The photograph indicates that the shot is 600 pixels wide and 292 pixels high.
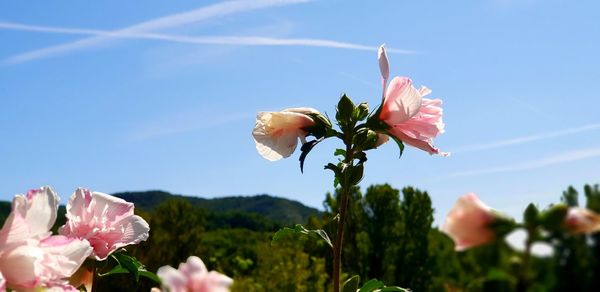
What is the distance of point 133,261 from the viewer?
186cm

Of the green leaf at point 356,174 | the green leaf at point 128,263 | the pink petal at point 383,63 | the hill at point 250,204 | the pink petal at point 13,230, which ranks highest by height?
the hill at point 250,204

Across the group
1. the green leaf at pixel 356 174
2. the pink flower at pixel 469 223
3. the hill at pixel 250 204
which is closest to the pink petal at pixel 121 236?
the green leaf at pixel 356 174

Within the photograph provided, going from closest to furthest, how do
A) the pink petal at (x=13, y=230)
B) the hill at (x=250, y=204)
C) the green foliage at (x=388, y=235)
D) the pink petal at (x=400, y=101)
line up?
the pink petal at (x=13, y=230)
the pink petal at (x=400, y=101)
the green foliage at (x=388, y=235)
the hill at (x=250, y=204)

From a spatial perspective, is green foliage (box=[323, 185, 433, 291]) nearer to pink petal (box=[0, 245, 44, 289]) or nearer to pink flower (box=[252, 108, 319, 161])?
pink flower (box=[252, 108, 319, 161])

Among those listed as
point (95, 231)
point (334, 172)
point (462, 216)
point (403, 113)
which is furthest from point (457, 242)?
point (334, 172)

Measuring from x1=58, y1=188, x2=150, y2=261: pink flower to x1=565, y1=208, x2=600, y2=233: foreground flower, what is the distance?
132 centimetres

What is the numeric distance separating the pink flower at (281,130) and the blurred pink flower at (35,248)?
103cm

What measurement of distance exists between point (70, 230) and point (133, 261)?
0.56 ft

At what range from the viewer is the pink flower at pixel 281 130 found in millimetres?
2199

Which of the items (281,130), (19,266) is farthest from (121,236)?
(19,266)

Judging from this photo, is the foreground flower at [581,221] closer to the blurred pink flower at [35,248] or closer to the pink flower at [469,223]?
the pink flower at [469,223]

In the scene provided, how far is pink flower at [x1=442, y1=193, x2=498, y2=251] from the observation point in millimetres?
634

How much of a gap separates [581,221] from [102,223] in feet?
4.48

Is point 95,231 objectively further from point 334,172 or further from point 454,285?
point 454,285
